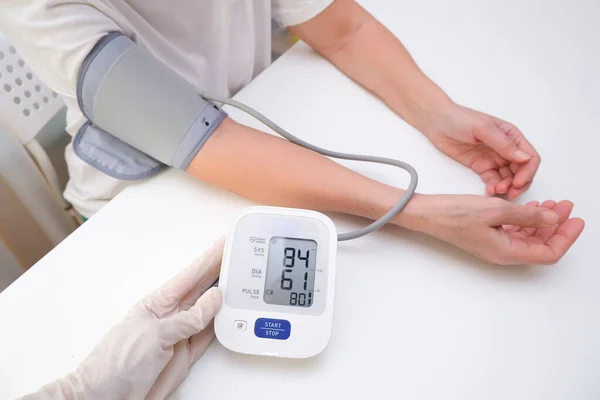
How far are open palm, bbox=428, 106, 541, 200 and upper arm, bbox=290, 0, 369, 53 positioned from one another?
233 mm

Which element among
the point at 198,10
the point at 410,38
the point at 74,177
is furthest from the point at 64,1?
the point at 410,38

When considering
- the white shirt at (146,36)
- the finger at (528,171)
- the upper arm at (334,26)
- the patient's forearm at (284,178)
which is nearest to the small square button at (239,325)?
the patient's forearm at (284,178)

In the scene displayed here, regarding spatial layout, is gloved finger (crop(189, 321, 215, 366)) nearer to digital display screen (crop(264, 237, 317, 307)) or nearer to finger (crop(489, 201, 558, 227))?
digital display screen (crop(264, 237, 317, 307))

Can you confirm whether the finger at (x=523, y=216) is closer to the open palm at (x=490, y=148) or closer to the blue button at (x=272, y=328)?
the open palm at (x=490, y=148)

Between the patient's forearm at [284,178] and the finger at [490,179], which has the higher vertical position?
the patient's forearm at [284,178]

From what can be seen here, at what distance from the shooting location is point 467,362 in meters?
0.49

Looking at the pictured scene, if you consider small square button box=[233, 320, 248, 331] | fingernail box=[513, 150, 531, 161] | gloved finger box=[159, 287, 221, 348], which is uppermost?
gloved finger box=[159, 287, 221, 348]

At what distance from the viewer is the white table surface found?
48 centimetres

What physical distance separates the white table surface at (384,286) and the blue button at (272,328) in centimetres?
4

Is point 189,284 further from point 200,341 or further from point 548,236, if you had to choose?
point 548,236

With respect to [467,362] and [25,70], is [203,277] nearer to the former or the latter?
[467,362]

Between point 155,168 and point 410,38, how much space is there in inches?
20.4

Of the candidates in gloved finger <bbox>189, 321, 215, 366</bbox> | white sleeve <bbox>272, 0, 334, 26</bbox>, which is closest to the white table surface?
gloved finger <bbox>189, 321, 215, 366</bbox>

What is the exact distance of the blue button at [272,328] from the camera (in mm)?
475
